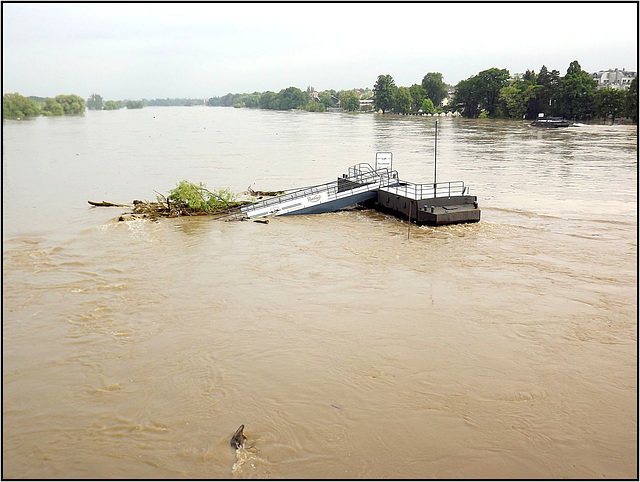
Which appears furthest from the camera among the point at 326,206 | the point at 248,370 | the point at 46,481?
the point at 326,206

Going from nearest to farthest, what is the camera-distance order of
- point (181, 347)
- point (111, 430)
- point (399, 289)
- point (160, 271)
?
point (111, 430) < point (181, 347) < point (399, 289) < point (160, 271)

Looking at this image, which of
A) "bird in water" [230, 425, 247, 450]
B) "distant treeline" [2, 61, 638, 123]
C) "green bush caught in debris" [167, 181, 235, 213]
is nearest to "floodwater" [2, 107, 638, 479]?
"bird in water" [230, 425, 247, 450]

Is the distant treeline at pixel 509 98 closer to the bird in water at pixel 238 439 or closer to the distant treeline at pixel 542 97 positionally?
the distant treeline at pixel 542 97

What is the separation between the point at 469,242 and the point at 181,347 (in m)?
13.1

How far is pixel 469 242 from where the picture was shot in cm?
2270

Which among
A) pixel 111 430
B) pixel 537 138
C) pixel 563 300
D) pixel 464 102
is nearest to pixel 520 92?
pixel 464 102

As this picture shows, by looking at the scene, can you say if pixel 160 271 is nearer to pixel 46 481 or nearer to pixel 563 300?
pixel 46 481

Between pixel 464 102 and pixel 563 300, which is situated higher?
pixel 464 102

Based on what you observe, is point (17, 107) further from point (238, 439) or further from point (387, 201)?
point (238, 439)

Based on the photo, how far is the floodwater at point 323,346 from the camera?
9680 millimetres

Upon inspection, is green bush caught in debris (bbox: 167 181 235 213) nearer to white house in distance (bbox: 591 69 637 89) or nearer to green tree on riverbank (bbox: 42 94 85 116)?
green tree on riverbank (bbox: 42 94 85 116)

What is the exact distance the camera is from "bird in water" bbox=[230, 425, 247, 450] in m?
9.74

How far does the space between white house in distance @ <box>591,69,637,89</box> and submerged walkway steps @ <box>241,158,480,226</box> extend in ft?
541

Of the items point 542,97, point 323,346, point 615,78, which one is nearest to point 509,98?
point 542,97
